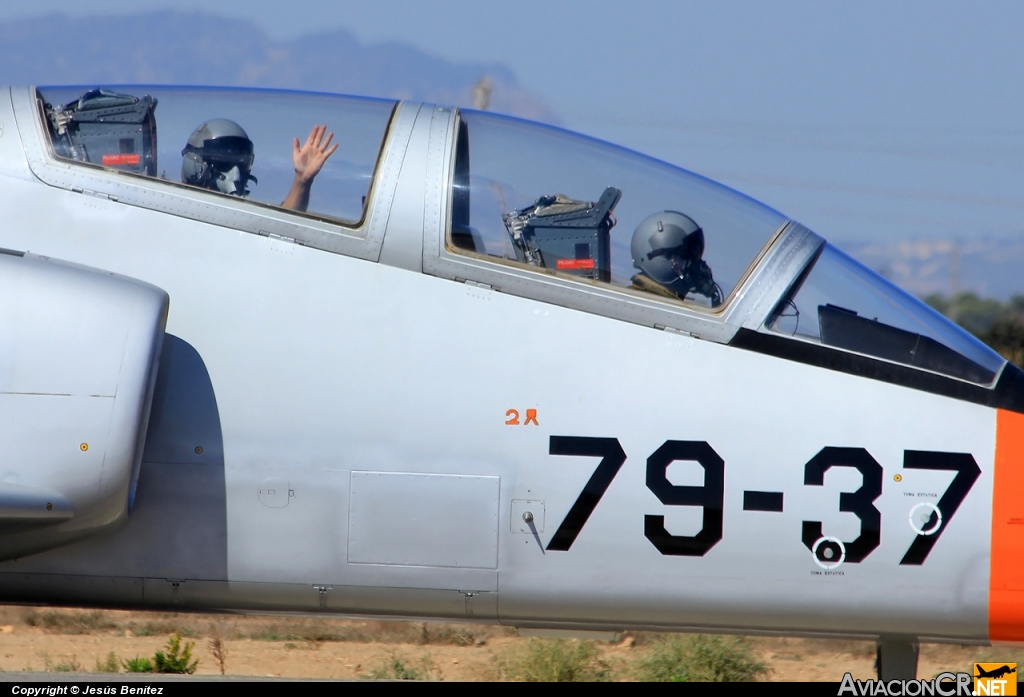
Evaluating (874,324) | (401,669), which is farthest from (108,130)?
(401,669)

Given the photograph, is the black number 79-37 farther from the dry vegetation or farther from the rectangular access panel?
the dry vegetation

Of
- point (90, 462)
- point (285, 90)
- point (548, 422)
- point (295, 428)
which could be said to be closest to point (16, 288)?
point (90, 462)

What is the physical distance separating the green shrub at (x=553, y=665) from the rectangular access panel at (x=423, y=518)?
353 cm

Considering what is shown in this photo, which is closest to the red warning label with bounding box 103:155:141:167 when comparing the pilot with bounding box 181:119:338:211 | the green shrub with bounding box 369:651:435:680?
the pilot with bounding box 181:119:338:211

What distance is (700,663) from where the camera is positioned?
7.47 metres

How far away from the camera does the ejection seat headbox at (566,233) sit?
4.21 meters

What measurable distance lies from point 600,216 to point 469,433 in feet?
3.76

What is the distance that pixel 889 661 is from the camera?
4266mm

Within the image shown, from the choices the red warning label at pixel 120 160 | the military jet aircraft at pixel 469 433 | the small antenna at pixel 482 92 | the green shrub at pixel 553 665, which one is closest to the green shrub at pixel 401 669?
the green shrub at pixel 553 665

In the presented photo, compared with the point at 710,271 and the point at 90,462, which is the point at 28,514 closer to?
the point at 90,462

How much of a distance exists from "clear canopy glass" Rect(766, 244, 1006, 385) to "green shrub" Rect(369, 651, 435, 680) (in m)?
4.17

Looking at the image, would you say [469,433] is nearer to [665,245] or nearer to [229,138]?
[665,245]

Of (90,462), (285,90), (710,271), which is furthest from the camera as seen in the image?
(285,90)

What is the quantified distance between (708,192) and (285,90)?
205 cm
